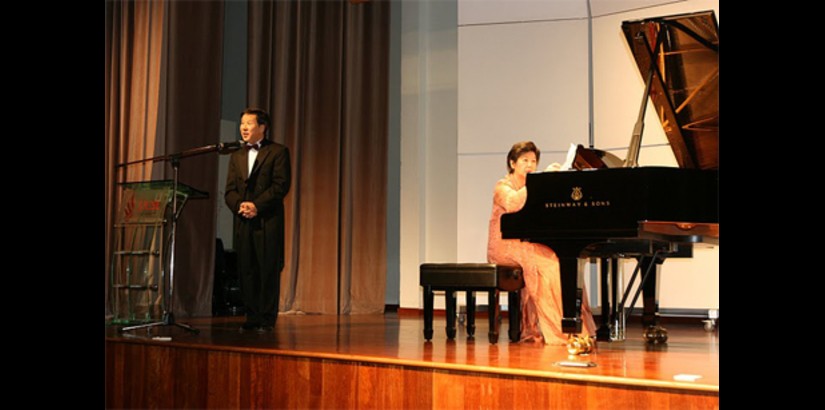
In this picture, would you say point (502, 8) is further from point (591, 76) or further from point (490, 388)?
point (490, 388)

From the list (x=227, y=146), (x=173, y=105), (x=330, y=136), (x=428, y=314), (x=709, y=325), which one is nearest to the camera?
(x=227, y=146)

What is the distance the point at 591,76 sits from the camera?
24.7 feet

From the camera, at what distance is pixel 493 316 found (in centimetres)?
497

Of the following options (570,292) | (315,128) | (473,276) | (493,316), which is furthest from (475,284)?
(315,128)

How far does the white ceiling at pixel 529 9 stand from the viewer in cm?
745

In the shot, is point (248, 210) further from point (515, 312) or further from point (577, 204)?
point (577, 204)

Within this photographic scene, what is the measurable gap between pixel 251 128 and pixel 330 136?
3009 mm

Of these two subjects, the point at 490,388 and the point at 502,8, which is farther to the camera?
the point at 502,8

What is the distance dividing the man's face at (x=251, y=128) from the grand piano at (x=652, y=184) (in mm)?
1769

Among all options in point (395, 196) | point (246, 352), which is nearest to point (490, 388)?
point (246, 352)

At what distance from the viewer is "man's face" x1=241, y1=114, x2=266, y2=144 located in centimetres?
538

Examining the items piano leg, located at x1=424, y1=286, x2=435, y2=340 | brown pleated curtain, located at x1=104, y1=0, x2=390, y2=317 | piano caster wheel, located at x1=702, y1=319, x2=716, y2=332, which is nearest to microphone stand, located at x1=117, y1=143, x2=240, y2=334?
piano leg, located at x1=424, y1=286, x2=435, y2=340
